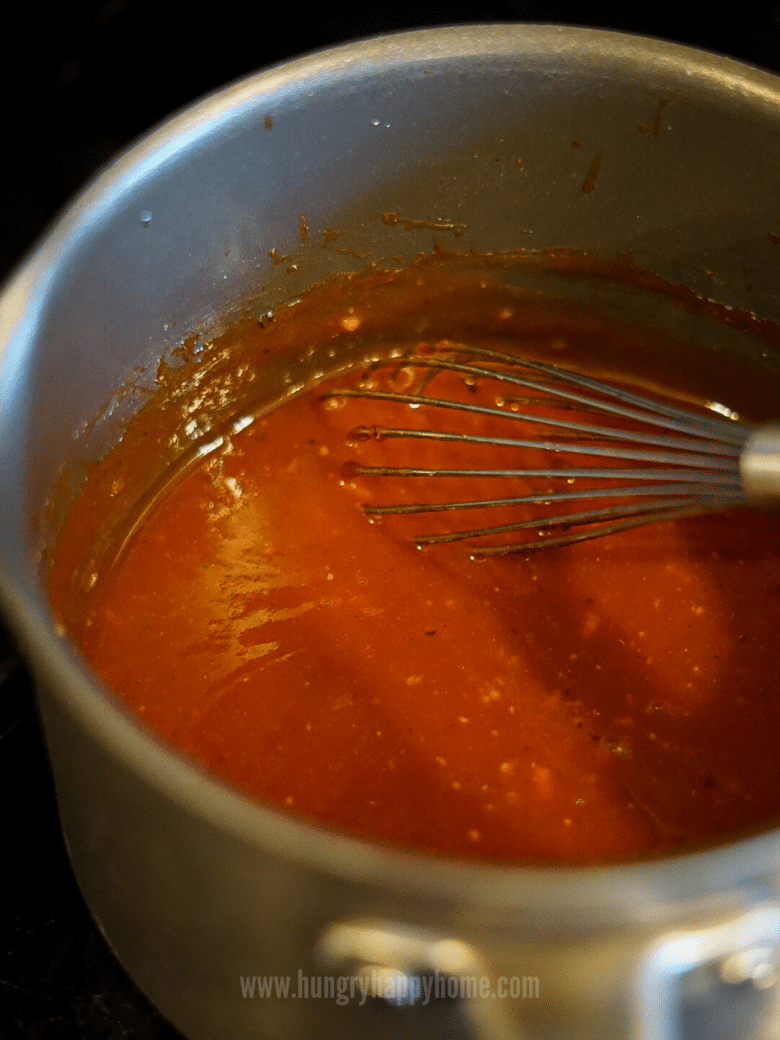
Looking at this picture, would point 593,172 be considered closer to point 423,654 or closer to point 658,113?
point 658,113

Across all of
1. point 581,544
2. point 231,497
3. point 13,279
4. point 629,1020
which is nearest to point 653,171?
point 581,544

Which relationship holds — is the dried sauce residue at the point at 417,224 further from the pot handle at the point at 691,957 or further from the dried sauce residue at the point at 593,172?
the pot handle at the point at 691,957

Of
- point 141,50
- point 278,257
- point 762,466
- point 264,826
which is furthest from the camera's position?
point 141,50

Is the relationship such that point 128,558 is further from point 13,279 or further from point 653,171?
point 653,171

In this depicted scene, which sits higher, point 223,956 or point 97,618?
point 97,618

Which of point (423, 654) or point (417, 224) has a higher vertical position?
point (417, 224)

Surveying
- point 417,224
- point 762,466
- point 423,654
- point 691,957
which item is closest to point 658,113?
point 417,224

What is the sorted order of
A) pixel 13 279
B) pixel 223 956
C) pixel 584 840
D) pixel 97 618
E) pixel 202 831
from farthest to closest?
pixel 97 618
pixel 584 840
pixel 13 279
pixel 223 956
pixel 202 831
